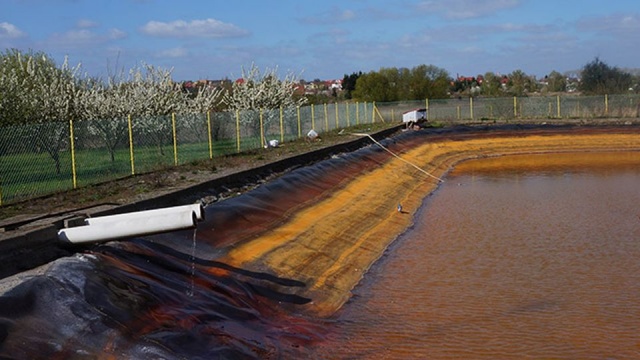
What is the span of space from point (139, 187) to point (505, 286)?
27.5 ft

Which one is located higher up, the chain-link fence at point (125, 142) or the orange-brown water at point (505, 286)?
the chain-link fence at point (125, 142)

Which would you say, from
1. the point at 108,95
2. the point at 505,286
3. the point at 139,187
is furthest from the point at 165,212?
the point at 108,95

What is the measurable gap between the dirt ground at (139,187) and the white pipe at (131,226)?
335 centimetres

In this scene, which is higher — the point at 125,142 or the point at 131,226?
the point at 125,142

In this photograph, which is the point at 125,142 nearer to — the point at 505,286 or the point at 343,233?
the point at 343,233

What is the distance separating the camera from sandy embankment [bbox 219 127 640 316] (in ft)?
43.2

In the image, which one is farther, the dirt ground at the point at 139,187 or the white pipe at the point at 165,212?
the dirt ground at the point at 139,187

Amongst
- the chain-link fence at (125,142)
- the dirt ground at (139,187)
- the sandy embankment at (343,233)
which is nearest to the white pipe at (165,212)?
the sandy embankment at (343,233)

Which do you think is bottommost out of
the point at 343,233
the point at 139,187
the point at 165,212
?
the point at 343,233

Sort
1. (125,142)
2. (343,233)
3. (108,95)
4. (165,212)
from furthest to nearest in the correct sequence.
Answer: (108,95) < (125,142) < (343,233) < (165,212)

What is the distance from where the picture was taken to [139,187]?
17172 mm

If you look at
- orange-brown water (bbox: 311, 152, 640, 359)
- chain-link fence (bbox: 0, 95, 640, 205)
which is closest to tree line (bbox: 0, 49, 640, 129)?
chain-link fence (bbox: 0, 95, 640, 205)

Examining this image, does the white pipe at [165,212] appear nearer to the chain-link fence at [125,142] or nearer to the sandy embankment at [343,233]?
the sandy embankment at [343,233]

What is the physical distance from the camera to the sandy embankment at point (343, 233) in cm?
1316
